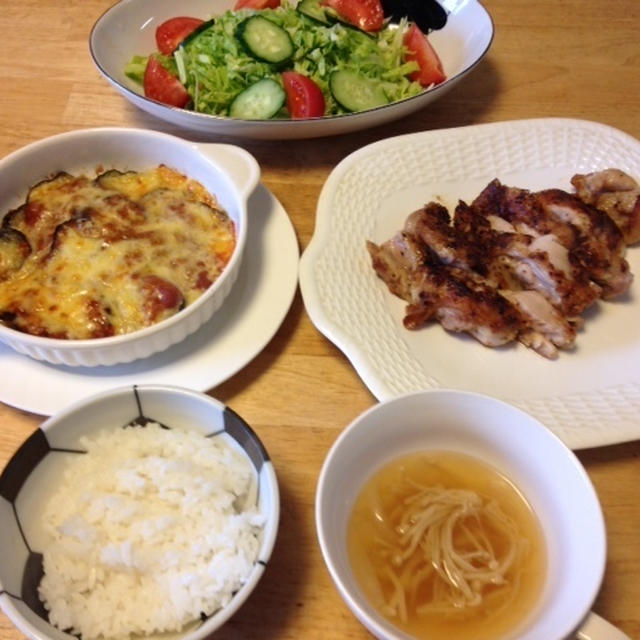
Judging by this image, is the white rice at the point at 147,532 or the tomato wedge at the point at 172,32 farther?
the tomato wedge at the point at 172,32

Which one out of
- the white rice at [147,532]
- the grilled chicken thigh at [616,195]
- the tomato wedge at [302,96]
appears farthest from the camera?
the tomato wedge at [302,96]

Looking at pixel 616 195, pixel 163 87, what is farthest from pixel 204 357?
pixel 616 195

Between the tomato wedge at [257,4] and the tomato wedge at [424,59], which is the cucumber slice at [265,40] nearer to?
the tomato wedge at [257,4]

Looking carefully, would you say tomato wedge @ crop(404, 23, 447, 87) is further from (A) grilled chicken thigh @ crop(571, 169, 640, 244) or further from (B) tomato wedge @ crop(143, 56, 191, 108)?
(B) tomato wedge @ crop(143, 56, 191, 108)

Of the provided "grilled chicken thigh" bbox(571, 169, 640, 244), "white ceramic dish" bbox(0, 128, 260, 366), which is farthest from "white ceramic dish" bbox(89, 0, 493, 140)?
"grilled chicken thigh" bbox(571, 169, 640, 244)

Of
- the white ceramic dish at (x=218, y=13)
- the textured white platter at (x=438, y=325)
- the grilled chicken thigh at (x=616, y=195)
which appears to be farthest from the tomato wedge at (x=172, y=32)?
the grilled chicken thigh at (x=616, y=195)

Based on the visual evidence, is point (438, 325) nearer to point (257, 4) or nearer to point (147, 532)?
point (147, 532)

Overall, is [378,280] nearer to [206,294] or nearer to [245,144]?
[206,294]
